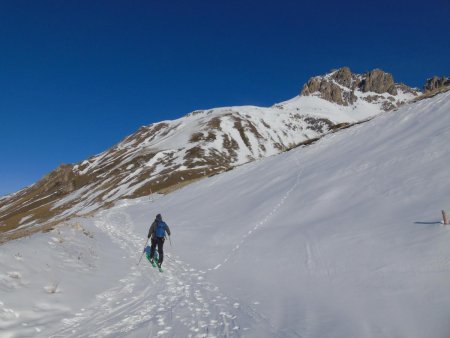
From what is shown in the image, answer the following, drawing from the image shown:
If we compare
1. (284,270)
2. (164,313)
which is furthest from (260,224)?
(164,313)

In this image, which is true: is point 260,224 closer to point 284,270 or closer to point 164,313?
point 284,270

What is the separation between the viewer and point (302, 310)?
379 inches

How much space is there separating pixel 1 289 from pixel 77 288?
247cm

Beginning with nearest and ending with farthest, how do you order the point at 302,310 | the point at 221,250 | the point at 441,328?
the point at 441,328 → the point at 302,310 → the point at 221,250

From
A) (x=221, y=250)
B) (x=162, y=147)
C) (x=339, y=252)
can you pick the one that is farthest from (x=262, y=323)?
(x=162, y=147)

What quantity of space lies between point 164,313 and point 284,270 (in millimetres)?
5276

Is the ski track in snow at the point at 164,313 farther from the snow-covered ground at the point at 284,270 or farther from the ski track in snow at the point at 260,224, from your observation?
the ski track in snow at the point at 260,224

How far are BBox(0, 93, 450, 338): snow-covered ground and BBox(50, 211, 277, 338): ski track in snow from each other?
0.03 metres

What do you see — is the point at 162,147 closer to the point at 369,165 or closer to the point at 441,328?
the point at 369,165

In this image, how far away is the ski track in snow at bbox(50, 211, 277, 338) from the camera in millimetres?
8641

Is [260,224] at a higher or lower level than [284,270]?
higher

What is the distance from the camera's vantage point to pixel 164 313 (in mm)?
10039

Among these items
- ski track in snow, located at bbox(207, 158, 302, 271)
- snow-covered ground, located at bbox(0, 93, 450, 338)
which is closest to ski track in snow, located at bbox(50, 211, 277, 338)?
snow-covered ground, located at bbox(0, 93, 450, 338)

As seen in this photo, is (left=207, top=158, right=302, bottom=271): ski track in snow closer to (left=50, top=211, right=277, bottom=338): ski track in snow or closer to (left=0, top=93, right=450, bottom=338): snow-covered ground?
(left=0, top=93, right=450, bottom=338): snow-covered ground
